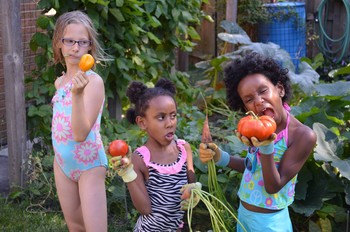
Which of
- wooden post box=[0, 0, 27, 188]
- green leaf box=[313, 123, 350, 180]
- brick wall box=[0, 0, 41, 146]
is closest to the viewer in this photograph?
green leaf box=[313, 123, 350, 180]

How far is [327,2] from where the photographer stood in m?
9.81

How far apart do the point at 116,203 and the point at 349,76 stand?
4573mm

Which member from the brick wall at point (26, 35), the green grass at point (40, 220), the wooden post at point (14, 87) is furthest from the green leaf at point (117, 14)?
the green grass at point (40, 220)

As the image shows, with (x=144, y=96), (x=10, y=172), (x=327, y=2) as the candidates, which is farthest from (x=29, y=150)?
(x=327, y=2)

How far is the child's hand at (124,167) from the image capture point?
281cm

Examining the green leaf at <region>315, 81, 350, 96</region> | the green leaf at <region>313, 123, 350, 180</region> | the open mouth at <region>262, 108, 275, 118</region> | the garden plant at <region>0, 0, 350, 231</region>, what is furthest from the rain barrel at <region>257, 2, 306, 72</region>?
the open mouth at <region>262, 108, 275, 118</region>

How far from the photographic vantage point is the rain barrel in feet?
30.4

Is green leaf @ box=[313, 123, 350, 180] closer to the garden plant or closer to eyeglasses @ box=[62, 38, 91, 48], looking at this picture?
the garden plant

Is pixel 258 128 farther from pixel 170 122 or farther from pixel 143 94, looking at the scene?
pixel 143 94

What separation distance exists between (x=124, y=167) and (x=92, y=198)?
54 cm

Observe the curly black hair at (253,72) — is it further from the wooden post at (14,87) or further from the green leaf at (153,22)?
the green leaf at (153,22)

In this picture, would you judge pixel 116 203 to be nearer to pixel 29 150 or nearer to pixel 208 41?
pixel 29 150

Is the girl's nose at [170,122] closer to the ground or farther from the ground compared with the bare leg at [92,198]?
farther from the ground

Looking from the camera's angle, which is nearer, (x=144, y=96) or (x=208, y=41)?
(x=144, y=96)
